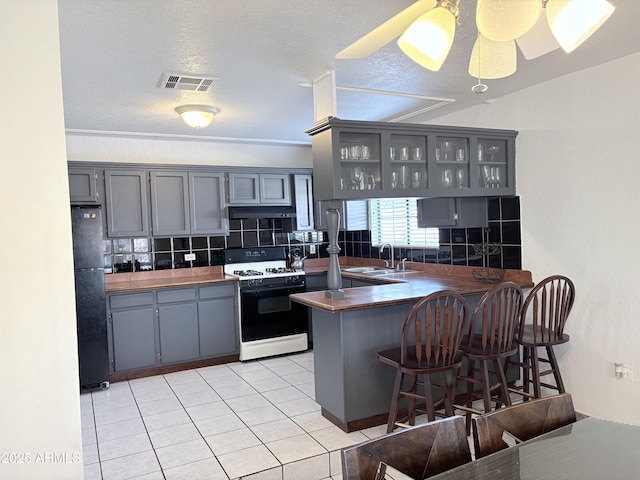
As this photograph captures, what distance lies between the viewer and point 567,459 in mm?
1443

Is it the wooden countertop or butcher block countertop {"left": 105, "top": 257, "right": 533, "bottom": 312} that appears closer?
butcher block countertop {"left": 105, "top": 257, "right": 533, "bottom": 312}

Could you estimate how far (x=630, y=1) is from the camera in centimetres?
223

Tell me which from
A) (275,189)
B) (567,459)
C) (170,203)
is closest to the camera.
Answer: (567,459)

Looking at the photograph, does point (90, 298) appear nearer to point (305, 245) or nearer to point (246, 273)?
point (246, 273)

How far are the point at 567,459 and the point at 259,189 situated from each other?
4359mm

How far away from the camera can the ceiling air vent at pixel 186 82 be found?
3133mm

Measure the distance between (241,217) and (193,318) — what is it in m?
1.22

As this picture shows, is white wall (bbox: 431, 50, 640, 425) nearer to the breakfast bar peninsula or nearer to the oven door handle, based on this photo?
the breakfast bar peninsula

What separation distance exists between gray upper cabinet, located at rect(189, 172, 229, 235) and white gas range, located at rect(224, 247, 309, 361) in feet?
1.28

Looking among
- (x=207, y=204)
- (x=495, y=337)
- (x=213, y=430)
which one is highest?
(x=207, y=204)

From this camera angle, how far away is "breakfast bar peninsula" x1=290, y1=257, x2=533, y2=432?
310 cm

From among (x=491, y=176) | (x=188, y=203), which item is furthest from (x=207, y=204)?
(x=491, y=176)

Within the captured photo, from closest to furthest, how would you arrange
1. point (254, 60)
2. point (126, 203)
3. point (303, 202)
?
point (254, 60) → point (126, 203) → point (303, 202)

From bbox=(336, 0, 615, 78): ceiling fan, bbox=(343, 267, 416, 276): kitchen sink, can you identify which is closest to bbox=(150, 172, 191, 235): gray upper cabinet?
bbox=(343, 267, 416, 276): kitchen sink
